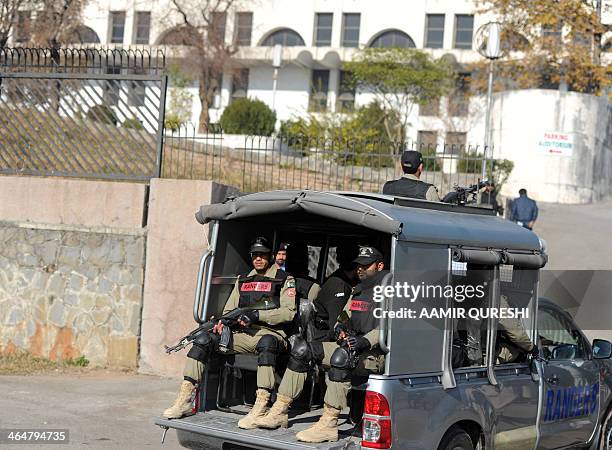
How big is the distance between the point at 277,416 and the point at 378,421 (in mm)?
892

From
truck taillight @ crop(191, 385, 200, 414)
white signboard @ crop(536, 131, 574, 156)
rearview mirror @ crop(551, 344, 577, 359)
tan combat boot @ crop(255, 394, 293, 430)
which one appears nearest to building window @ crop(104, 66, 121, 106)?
truck taillight @ crop(191, 385, 200, 414)

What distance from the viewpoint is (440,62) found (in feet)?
141

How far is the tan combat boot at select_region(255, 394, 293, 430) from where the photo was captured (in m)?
6.48

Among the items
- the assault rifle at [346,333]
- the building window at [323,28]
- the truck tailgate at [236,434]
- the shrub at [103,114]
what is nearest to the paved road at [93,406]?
the truck tailgate at [236,434]

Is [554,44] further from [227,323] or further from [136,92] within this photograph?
[227,323]

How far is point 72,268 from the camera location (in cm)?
1165

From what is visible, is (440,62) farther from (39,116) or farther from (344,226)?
(344,226)

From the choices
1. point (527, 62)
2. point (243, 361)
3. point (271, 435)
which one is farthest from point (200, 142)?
point (527, 62)

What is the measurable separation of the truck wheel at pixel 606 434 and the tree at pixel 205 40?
33.8 metres

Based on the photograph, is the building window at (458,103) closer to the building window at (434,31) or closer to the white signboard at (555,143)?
the building window at (434,31)

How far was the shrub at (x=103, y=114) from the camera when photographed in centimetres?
1217

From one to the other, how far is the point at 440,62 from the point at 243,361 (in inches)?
1470

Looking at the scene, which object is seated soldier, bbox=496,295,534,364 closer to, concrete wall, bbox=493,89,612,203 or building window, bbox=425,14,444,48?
concrete wall, bbox=493,89,612,203

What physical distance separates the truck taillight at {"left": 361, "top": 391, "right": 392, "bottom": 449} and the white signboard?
76.0ft
